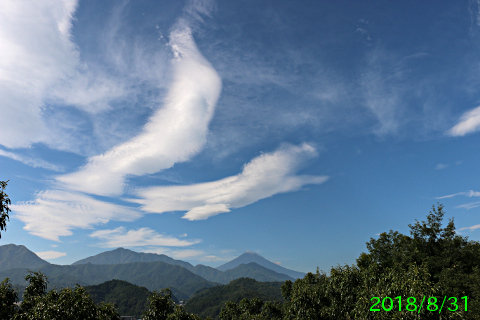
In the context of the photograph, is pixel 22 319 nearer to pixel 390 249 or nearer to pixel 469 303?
pixel 469 303

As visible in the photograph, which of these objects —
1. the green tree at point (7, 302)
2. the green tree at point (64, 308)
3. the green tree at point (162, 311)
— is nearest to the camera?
the green tree at point (64, 308)

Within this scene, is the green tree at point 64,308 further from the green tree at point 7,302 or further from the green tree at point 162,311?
the green tree at point 162,311

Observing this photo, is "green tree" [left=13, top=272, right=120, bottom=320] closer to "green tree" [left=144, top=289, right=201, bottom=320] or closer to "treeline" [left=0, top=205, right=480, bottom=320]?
"treeline" [left=0, top=205, right=480, bottom=320]

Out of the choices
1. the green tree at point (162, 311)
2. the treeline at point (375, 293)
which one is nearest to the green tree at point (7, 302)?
the treeline at point (375, 293)

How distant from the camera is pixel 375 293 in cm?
2131

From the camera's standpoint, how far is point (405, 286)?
19.6m

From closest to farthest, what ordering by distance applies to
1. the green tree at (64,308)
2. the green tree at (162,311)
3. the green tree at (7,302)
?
the green tree at (64,308)
the green tree at (7,302)
the green tree at (162,311)

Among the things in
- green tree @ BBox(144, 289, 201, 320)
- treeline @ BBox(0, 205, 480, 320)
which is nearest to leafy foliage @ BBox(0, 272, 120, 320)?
treeline @ BBox(0, 205, 480, 320)

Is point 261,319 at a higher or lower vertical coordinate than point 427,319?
lower

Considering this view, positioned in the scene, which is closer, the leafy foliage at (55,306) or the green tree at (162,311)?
the leafy foliage at (55,306)

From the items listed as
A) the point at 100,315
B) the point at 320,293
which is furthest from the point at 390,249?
the point at 100,315

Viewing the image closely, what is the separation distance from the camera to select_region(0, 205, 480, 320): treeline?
56.9 ft

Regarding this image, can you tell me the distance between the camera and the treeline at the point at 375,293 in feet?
56.9

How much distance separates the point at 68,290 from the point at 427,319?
80.7 ft
